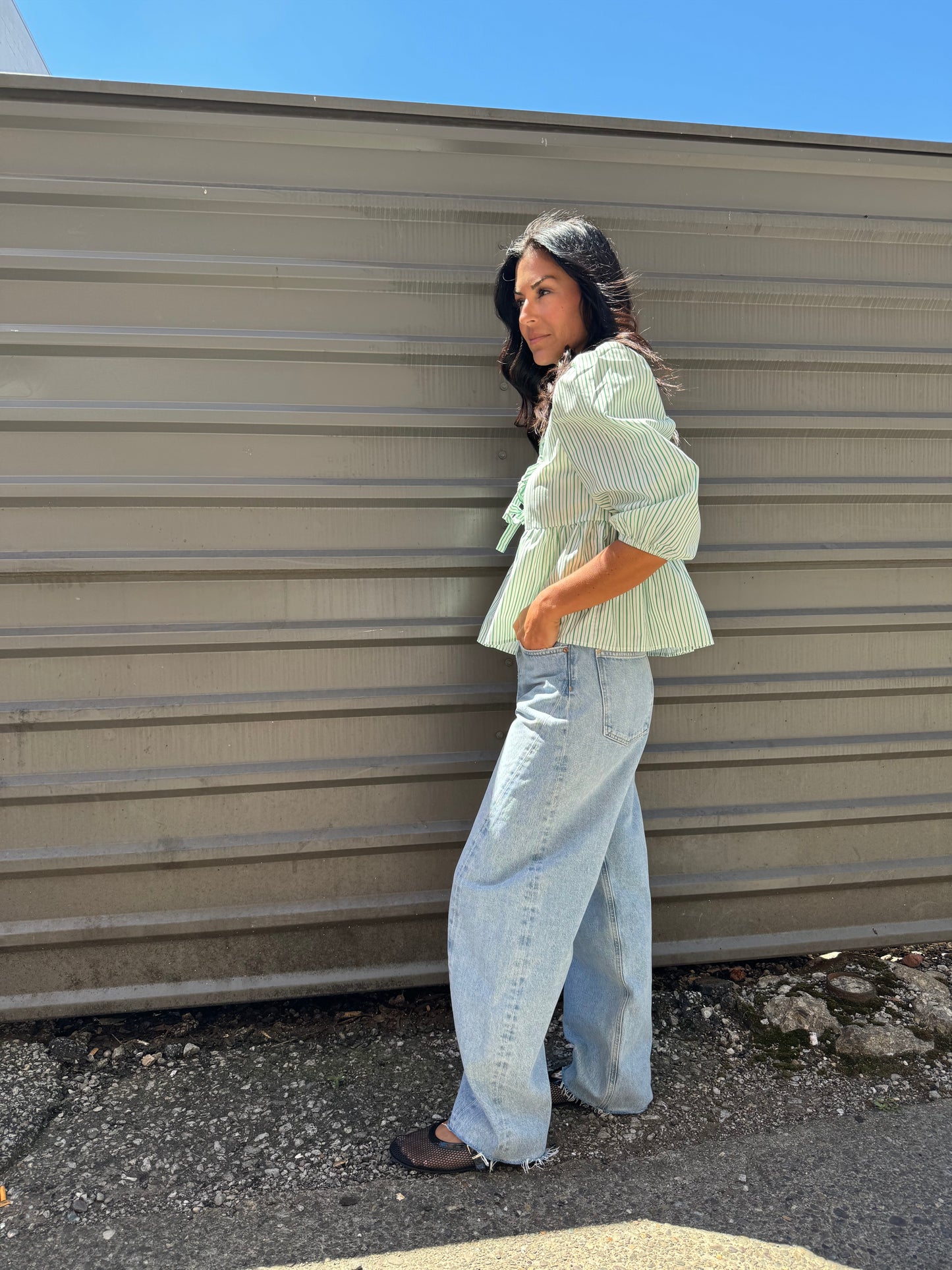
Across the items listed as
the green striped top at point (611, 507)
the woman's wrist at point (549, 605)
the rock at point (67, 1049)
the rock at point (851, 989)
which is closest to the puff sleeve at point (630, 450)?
the green striped top at point (611, 507)

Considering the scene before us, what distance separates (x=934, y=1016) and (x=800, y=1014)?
15.6 inches

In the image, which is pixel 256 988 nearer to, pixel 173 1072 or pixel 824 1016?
pixel 173 1072

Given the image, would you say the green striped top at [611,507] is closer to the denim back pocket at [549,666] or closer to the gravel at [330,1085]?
the denim back pocket at [549,666]

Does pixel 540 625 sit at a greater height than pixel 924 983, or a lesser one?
greater

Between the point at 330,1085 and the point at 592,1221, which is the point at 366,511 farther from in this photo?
the point at 592,1221

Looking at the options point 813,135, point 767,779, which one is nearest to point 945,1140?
point 767,779

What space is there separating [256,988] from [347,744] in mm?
767

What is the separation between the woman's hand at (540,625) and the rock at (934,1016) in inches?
68.2

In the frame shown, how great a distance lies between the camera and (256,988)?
270cm

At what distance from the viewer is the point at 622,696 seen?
202 cm

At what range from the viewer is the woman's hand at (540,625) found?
1.97 metres

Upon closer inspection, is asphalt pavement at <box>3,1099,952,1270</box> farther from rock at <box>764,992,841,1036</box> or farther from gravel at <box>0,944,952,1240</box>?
rock at <box>764,992,841,1036</box>

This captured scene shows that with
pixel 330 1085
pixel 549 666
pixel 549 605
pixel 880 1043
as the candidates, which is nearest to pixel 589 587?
pixel 549 605

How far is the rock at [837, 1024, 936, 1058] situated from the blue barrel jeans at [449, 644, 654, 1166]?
39.6 inches
